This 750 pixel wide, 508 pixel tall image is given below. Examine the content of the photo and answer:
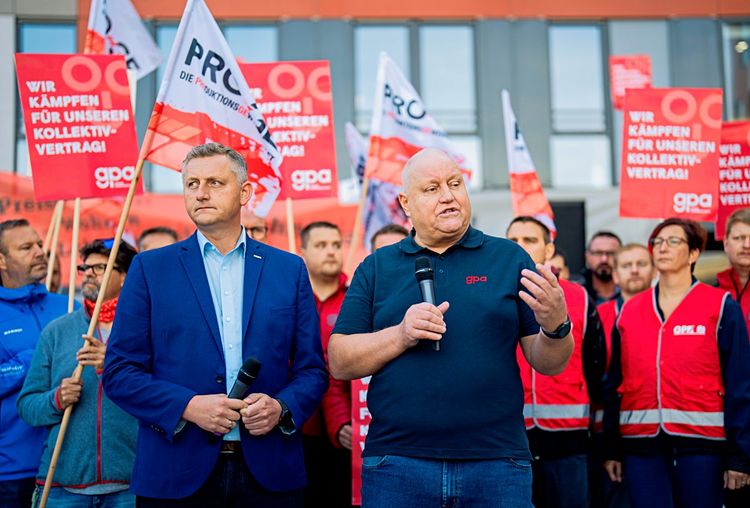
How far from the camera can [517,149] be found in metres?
6.93

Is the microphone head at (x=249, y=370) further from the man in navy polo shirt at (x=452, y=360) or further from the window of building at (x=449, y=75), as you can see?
the window of building at (x=449, y=75)

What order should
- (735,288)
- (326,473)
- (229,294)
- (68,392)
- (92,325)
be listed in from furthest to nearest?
1. (735,288)
2. (326,473)
3. (68,392)
4. (92,325)
5. (229,294)

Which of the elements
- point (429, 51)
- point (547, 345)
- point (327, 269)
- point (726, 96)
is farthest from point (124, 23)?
point (726, 96)

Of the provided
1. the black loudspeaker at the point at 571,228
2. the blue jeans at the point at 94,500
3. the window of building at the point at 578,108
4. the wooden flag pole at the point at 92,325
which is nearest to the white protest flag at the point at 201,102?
the wooden flag pole at the point at 92,325

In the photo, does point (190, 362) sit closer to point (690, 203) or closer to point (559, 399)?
Result: point (559, 399)

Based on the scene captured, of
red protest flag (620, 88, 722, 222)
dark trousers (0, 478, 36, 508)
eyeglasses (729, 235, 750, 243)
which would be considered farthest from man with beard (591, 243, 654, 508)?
dark trousers (0, 478, 36, 508)

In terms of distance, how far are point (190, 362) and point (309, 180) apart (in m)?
3.20

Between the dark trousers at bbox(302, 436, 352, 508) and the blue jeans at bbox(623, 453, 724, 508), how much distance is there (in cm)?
157

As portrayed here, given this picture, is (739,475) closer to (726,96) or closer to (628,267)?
(628,267)

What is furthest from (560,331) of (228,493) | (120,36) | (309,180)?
(120,36)

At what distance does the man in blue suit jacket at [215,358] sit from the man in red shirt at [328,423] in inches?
52.9

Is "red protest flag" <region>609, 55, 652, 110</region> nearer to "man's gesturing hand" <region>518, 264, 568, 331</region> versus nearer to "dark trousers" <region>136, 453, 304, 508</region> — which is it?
"man's gesturing hand" <region>518, 264, 568, 331</region>

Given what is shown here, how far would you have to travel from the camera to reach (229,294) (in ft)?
10.8

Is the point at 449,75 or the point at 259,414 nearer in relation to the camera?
the point at 259,414
